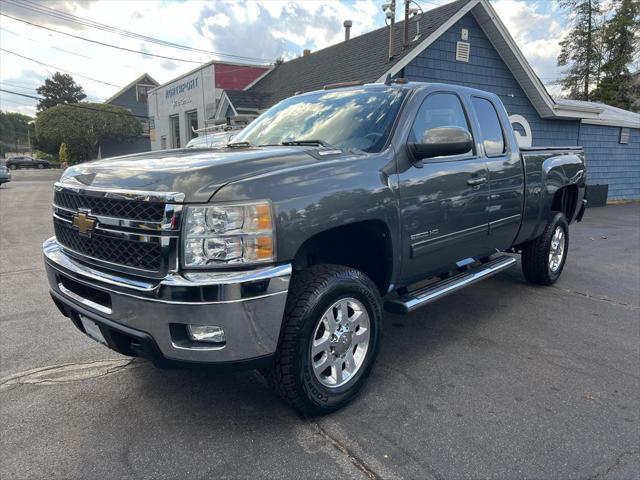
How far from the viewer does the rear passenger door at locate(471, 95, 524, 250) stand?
4.32 m

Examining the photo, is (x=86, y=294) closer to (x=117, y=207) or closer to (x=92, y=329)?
(x=92, y=329)

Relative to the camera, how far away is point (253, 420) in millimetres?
2859

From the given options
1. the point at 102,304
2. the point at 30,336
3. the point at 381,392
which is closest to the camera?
the point at 102,304

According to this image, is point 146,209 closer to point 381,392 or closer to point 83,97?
point 381,392

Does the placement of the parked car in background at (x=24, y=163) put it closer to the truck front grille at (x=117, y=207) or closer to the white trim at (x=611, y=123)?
the white trim at (x=611, y=123)

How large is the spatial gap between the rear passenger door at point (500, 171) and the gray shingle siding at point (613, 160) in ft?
42.3

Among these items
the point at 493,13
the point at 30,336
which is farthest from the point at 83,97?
the point at 30,336

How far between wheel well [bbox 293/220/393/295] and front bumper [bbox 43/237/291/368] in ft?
1.79

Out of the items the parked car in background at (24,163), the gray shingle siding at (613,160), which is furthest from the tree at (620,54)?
the parked car in background at (24,163)

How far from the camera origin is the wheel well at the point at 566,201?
5.85 meters

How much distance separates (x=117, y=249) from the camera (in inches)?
103

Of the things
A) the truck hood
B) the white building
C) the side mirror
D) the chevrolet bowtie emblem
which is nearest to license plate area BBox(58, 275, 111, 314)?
the chevrolet bowtie emblem

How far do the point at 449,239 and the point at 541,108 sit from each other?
12751 millimetres

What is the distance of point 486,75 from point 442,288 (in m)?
11.7
